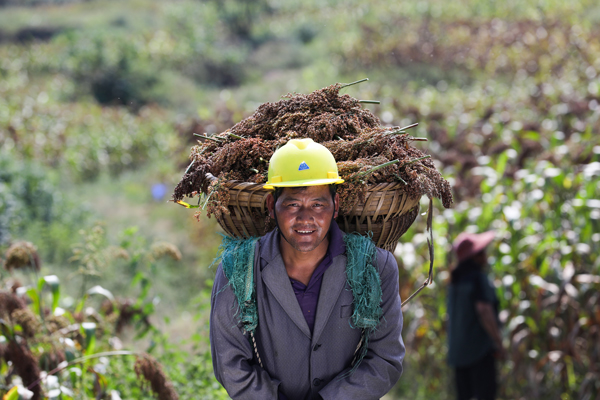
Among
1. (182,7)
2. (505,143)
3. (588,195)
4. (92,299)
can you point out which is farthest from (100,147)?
(182,7)

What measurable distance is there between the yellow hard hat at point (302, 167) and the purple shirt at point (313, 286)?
0.28 metres

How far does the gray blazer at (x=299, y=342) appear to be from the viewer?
207 centimetres

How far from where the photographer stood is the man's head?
1949mm

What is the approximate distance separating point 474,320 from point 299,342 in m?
2.67

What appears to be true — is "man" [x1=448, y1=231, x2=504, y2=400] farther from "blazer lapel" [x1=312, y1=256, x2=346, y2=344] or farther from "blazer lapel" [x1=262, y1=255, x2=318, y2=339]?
"blazer lapel" [x1=262, y1=255, x2=318, y2=339]

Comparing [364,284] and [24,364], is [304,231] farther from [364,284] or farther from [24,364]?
[24,364]

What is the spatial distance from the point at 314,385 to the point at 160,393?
112 centimetres

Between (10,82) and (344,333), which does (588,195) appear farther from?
(10,82)

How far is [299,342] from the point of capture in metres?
2.10

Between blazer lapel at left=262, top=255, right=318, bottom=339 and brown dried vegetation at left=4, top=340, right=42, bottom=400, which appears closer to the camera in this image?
blazer lapel at left=262, top=255, right=318, bottom=339

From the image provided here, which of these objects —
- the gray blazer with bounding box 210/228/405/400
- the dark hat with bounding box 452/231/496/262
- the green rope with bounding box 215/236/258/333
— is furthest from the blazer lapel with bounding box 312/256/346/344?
the dark hat with bounding box 452/231/496/262

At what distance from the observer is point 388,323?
6.98ft

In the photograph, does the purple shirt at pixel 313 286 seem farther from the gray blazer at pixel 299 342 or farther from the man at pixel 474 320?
the man at pixel 474 320

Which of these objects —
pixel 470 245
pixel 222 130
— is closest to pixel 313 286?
pixel 470 245
